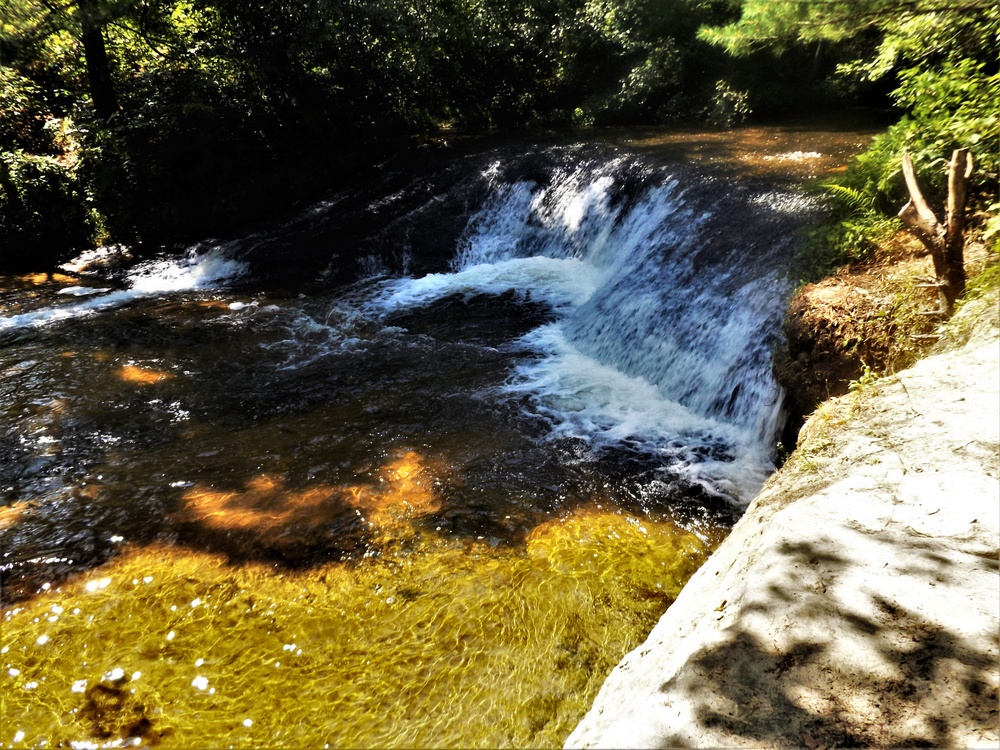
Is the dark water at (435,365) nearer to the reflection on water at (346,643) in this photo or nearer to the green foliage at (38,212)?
the reflection on water at (346,643)

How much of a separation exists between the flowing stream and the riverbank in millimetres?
1324

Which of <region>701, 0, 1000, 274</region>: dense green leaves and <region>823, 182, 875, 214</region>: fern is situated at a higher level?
<region>701, 0, 1000, 274</region>: dense green leaves

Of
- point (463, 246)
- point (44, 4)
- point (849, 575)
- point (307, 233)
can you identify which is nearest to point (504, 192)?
point (463, 246)

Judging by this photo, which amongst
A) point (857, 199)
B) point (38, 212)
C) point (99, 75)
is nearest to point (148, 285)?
point (38, 212)

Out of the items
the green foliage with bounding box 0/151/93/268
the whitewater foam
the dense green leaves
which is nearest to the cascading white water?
the dense green leaves

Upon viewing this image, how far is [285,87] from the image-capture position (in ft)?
45.3

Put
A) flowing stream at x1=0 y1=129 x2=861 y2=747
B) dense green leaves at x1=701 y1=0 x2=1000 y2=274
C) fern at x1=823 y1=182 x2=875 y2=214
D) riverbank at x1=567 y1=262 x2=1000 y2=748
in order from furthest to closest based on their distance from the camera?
fern at x1=823 y1=182 x2=875 y2=214 → dense green leaves at x1=701 y1=0 x2=1000 y2=274 → flowing stream at x1=0 y1=129 x2=861 y2=747 → riverbank at x1=567 y1=262 x2=1000 y2=748

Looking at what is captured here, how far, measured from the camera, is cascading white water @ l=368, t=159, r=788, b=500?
19.0ft

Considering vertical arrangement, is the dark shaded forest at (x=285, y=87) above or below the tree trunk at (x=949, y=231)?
above

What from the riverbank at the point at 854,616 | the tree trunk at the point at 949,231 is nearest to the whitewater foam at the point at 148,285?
the riverbank at the point at 854,616

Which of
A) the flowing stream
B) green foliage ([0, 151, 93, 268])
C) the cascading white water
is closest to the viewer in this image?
the flowing stream

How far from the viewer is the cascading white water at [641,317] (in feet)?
19.0

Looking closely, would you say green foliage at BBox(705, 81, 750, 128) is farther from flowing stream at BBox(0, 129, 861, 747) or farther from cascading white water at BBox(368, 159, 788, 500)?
cascading white water at BBox(368, 159, 788, 500)

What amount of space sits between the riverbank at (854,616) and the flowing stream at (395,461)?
4.35 ft
